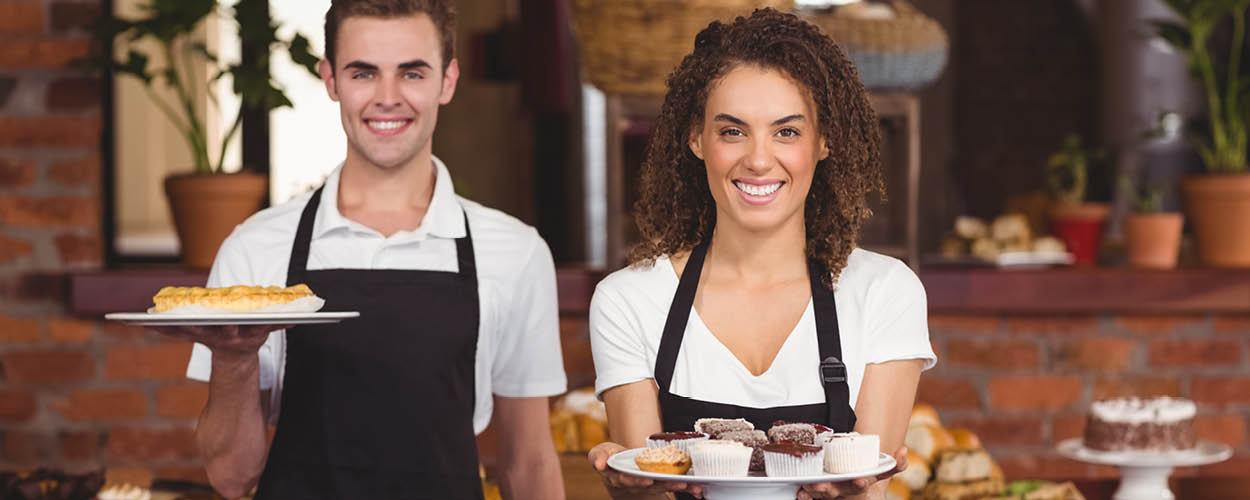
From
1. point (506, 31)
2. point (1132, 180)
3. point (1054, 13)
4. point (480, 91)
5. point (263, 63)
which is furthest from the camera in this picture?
point (1054, 13)

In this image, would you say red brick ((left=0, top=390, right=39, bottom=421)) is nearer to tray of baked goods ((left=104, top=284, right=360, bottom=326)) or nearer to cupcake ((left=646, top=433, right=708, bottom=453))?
tray of baked goods ((left=104, top=284, right=360, bottom=326))

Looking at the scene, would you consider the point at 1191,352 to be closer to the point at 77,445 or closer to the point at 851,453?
the point at 851,453

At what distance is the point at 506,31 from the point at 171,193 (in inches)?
99.4

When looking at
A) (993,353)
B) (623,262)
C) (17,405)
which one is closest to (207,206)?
(17,405)

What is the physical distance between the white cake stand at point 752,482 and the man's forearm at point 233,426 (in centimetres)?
61

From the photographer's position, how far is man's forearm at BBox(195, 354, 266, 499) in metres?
1.74

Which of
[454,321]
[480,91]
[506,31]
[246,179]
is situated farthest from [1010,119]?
[454,321]

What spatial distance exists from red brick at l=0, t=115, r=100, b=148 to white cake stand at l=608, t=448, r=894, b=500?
216 centimetres

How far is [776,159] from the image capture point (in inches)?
58.2

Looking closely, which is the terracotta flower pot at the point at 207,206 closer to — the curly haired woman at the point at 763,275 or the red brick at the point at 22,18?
the red brick at the point at 22,18

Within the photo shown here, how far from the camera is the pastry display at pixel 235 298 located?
1.61m

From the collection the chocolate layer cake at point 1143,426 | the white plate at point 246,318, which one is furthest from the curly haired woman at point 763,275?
the chocolate layer cake at point 1143,426

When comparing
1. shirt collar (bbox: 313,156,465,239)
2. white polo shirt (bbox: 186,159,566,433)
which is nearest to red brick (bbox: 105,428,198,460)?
white polo shirt (bbox: 186,159,566,433)

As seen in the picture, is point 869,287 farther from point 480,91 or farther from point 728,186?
point 480,91
